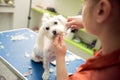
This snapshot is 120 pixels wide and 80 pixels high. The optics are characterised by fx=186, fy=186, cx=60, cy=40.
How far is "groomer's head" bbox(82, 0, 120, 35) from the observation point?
1.39ft

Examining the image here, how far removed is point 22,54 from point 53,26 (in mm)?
402

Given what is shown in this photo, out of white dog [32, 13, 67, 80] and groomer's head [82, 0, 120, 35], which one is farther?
white dog [32, 13, 67, 80]

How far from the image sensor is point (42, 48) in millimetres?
1019

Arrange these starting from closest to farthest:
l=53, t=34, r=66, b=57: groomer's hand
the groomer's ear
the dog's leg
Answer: the groomer's ear < l=53, t=34, r=66, b=57: groomer's hand < the dog's leg

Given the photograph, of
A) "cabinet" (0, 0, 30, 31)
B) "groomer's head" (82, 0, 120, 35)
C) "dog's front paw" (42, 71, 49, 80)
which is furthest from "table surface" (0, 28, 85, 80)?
"cabinet" (0, 0, 30, 31)

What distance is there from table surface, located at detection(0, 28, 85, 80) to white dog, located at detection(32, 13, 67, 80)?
53mm

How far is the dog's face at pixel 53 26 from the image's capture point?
0.87m

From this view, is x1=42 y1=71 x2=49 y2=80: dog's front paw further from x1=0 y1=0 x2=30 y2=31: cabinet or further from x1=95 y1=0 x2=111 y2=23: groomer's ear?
x1=0 y1=0 x2=30 y2=31: cabinet

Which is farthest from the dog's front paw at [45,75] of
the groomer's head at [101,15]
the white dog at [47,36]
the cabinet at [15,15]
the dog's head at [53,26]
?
the cabinet at [15,15]

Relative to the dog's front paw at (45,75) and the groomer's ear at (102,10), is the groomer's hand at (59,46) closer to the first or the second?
the dog's front paw at (45,75)

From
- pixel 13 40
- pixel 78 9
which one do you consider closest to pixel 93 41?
pixel 78 9

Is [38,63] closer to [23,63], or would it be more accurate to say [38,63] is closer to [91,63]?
[23,63]

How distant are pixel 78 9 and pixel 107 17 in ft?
5.84

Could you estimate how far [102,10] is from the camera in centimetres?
43
